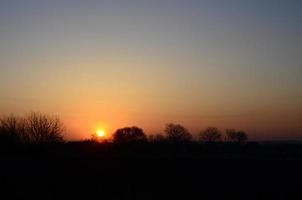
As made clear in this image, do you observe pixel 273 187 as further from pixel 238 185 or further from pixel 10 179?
pixel 10 179

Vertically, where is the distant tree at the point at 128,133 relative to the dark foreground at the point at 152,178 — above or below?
above

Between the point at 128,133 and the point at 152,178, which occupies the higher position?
the point at 128,133

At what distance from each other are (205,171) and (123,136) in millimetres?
91753

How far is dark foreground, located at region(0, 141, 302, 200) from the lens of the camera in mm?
29047

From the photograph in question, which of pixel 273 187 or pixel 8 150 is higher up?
pixel 8 150

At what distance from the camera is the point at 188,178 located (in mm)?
31719

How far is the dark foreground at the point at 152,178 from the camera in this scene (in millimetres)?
29047

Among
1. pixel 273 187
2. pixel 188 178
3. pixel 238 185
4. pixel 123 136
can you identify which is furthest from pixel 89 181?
pixel 123 136

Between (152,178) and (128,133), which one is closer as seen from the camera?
(152,178)

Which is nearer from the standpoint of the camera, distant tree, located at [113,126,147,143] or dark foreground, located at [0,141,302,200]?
dark foreground, located at [0,141,302,200]

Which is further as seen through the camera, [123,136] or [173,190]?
[123,136]

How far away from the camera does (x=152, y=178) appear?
31.8 meters

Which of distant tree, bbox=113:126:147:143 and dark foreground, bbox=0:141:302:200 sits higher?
distant tree, bbox=113:126:147:143

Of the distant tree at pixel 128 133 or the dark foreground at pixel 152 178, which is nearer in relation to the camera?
the dark foreground at pixel 152 178
